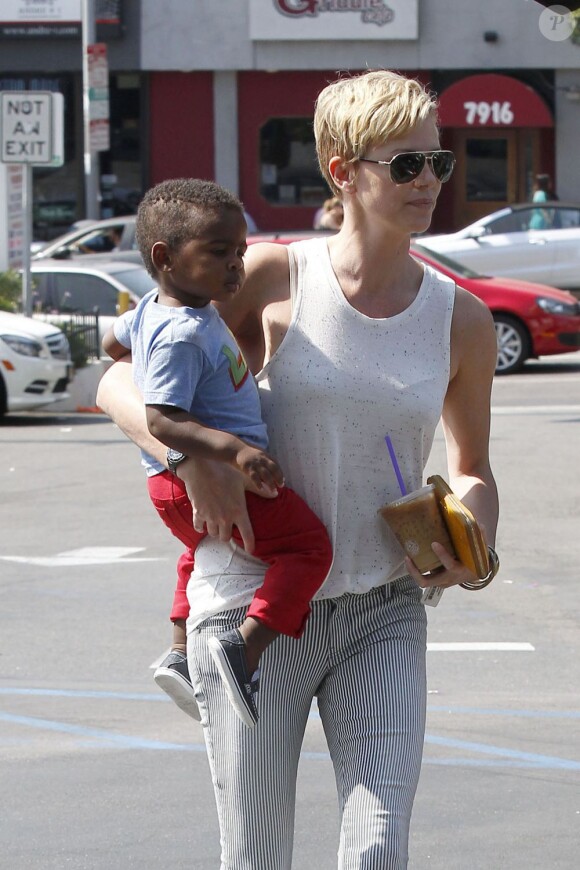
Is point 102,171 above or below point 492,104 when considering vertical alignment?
below

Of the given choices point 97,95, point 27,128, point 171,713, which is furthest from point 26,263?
point 171,713

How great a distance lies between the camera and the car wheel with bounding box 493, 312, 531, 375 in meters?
17.4

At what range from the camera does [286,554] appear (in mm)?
2967

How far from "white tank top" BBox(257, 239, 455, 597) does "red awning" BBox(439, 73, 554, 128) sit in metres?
27.8

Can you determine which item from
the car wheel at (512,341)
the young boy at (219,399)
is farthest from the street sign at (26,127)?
the young boy at (219,399)

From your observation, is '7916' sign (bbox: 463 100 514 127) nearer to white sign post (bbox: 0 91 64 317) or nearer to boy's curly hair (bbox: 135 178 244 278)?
white sign post (bbox: 0 91 64 317)

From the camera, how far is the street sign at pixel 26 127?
16.8 metres

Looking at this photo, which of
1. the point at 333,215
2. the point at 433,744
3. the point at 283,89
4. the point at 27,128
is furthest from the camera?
the point at 283,89

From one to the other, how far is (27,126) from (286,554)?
573 inches

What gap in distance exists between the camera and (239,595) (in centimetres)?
303

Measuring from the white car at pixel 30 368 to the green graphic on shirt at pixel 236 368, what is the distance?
39.0ft

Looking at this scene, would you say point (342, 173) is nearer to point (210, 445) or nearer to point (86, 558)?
point (210, 445)

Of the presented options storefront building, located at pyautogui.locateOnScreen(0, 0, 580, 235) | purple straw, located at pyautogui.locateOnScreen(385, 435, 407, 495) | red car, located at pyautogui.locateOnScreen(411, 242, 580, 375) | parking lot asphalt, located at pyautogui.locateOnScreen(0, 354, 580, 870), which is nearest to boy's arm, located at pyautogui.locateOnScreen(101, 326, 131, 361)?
purple straw, located at pyautogui.locateOnScreen(385, 435, 407, 495)

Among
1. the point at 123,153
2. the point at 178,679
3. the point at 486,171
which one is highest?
the point at 123,153
